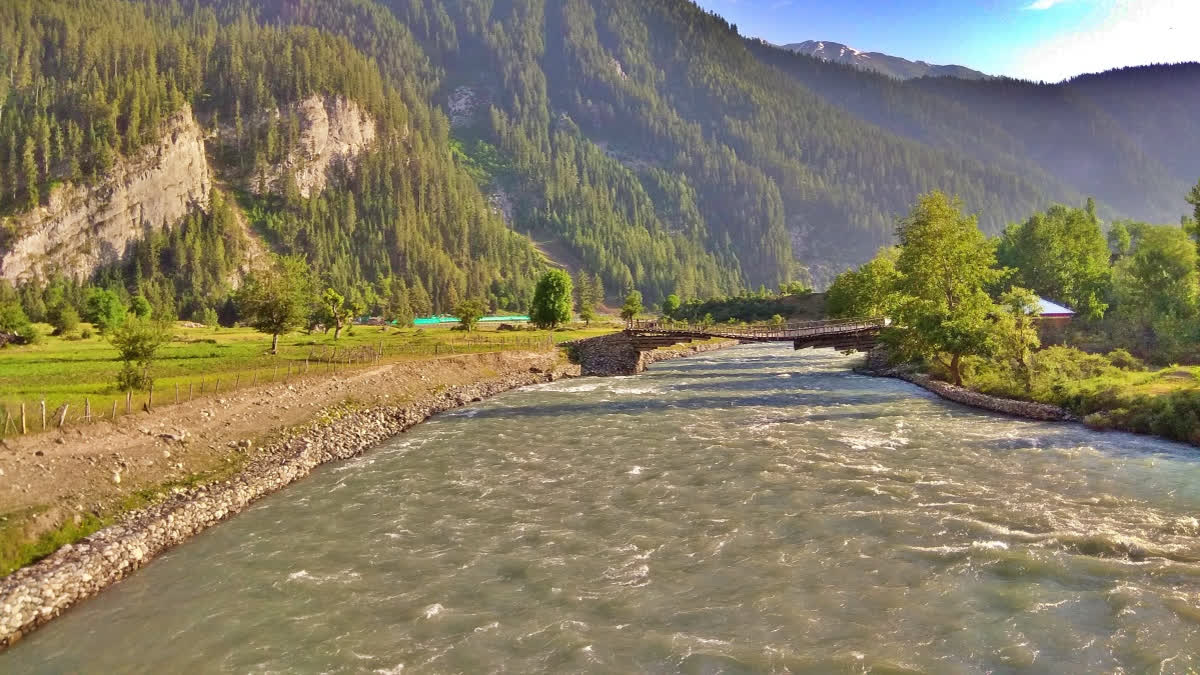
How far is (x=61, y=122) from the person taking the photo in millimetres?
199625

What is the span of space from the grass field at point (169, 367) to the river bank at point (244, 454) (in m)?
3.70

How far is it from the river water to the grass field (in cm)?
1405

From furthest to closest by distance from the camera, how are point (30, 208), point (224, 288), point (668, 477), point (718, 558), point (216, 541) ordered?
point (224, 288)
point (30, 208)
point (668, 477)
point (216, 541)
point (718, 558)

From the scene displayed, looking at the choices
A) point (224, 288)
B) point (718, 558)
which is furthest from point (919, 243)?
point (224, 288)

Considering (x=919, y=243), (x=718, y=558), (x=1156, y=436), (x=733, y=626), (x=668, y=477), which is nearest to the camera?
(x=733, y=626)

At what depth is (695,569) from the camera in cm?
2133

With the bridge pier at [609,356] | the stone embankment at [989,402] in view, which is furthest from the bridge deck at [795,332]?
the stone embankment at [989,402]

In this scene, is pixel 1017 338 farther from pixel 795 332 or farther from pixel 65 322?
pixel 65 322

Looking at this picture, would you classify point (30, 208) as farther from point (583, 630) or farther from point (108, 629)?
point (583, 630)

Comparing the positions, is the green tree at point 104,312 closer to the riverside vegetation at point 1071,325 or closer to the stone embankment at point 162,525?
the stone embankment at point 162,525

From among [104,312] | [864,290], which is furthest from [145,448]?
[104,312]

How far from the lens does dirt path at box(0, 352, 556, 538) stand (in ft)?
81.7

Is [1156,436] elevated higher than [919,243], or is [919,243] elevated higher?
[919,243]

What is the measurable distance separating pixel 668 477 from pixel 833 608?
14.6 meters
